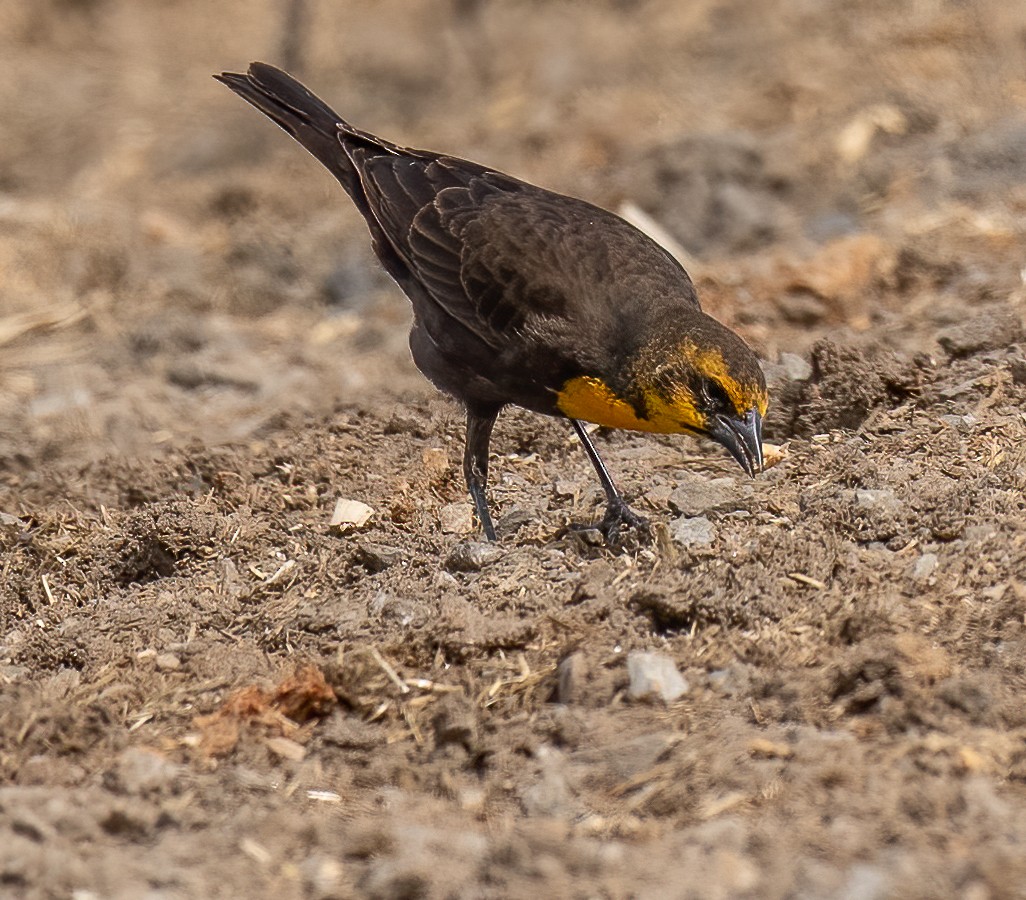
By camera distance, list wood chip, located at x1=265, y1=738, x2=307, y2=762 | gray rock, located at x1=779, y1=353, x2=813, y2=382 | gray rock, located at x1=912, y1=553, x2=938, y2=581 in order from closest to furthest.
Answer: wood chip, located at x1=265, y1=738, x2=307, y2=762
gray rock, located at x1=912, y1=553, x2=938, y2=581
gray rock, located at x1=779, y1=353, x2=813, y2=382

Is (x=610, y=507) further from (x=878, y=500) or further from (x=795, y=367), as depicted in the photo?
(x=795, y=367)

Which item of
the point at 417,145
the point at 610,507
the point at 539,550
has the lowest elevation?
the point at 539,550

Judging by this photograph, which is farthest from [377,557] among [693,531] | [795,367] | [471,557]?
[795,367]

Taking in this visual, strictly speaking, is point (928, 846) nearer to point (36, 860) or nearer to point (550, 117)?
point (36, 860)

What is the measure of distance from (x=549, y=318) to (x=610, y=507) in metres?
0.75

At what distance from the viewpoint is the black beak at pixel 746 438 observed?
16.2ft

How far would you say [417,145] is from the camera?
1133 cm

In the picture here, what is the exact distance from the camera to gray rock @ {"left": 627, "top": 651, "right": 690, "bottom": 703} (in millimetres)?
4133

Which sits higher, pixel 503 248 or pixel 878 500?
pixel 503 248

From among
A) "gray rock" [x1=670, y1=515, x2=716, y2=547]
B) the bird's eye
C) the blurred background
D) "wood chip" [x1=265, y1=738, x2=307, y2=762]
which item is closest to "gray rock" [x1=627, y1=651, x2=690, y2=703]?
"gray rock" [x1=670, y1=515, x2=716, y2=547]

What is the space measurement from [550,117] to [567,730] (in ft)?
27.4

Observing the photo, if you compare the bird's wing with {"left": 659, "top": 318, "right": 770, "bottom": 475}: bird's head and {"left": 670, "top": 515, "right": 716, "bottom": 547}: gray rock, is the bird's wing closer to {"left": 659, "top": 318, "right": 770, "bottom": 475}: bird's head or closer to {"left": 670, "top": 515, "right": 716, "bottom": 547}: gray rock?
Result: {"left": 659, "top": 318, "right": 770, "bottom": 475}: bird's head

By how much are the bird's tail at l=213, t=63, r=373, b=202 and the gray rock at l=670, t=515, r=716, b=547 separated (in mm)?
2452

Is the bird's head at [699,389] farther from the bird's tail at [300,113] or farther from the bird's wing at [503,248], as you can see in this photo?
the bird's tail at [300,113]
